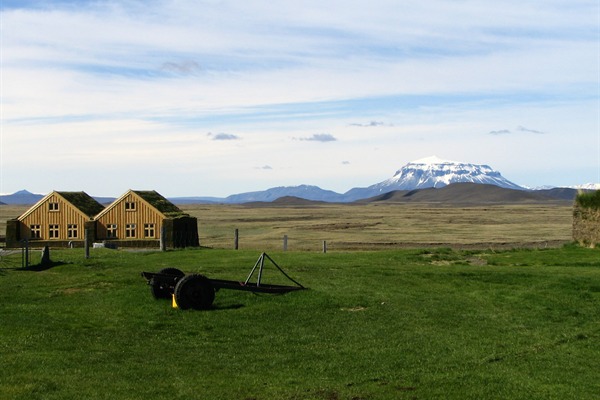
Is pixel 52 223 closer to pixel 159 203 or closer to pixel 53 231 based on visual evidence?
pixel 53 231

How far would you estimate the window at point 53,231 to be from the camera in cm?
6444

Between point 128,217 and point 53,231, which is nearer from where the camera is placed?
point 128,217

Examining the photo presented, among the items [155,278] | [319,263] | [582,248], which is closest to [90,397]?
[155,278]

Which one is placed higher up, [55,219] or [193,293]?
[55,219]

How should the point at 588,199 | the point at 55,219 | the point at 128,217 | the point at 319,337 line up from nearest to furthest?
the point at 319,337 → the point at 588,199 → the point at 128,217 → the point at 55,219

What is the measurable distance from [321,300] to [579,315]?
922 cm

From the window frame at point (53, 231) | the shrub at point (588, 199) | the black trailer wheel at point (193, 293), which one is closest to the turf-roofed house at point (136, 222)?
the window frame at point (53, 231)

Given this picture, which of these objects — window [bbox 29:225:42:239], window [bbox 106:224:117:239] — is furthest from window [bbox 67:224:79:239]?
window [bbox 106:224:117:239]

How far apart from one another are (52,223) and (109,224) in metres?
5.37

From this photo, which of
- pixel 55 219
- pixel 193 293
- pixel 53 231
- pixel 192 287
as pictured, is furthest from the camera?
pixel 55 219

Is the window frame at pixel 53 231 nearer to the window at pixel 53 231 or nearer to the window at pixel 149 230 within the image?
the window at pixel 53 231

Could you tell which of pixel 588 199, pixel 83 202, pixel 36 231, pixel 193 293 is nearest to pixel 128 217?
pixel 83 202

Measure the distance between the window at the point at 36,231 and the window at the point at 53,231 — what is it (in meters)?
0.90

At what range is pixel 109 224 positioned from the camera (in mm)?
63688
